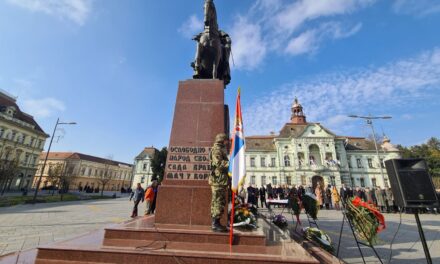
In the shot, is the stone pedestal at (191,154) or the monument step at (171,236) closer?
the monument step at (171,236)

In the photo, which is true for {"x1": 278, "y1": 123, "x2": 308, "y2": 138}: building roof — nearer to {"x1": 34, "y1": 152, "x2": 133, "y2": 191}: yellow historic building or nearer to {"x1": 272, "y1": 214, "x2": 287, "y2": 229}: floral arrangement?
{"x1": 272, "y1": 214, "x2": 287, "y2": 229}: floral arrangement

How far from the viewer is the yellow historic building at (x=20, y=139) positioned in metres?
36.8

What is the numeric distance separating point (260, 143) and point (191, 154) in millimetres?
41106

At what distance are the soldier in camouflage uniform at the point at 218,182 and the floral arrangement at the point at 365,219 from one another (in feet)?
7.13

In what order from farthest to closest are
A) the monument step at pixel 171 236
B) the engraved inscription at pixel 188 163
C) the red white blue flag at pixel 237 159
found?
the engraved inscription at pixel 188 163
the red white blue flag at pixel 237 159
the monument step at pixel 171 236

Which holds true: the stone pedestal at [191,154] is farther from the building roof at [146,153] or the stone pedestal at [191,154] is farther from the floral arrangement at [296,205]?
the building roof at [146,153]

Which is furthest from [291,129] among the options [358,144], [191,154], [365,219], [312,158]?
[365,219]

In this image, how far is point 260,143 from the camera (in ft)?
148

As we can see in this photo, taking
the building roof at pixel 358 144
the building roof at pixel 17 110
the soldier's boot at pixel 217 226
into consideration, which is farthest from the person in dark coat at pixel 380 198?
the building roof at pixel 17 110

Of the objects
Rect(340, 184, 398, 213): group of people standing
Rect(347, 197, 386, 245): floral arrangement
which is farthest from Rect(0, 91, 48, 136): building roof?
Rect(340, 184, 398, 213): group of people standing

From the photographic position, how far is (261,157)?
142ft

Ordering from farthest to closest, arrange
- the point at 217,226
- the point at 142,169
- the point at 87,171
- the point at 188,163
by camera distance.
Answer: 1. the point at 87,171
2. the point at 142,169
3. the point at 188,163
4. the point at 217,226

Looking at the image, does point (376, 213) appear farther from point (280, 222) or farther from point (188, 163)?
point (188, 163)

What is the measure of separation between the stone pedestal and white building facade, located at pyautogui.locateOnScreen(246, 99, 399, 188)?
35.8m
